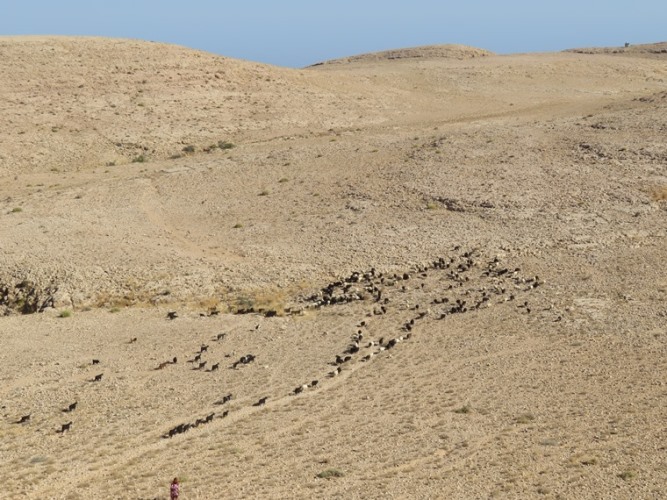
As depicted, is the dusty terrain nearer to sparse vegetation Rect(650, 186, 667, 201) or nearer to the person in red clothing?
sparse vegetation Rect(650, 186, 667, 201)

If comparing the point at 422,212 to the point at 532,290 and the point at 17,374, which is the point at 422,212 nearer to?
the point at 532,290

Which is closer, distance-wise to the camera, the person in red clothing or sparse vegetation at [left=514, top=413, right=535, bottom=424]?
the person in red clothing

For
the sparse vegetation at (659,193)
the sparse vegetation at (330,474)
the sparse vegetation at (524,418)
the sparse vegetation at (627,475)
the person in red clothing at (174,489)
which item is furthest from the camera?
the sparse vegetation at (659,193)

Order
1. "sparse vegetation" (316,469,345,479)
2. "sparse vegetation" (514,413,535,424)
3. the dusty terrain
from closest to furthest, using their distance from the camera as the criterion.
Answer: "sparse vegetation" (316,469,345,479), the dusty terrain, "sparse vegetation" (514,413,535,424)

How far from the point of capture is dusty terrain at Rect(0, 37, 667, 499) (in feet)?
56.7

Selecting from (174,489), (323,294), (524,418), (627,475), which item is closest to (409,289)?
(323,294)

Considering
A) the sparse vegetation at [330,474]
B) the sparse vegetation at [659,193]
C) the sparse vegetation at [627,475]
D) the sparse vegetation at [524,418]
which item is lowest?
the sparse vegetation at [627,475]

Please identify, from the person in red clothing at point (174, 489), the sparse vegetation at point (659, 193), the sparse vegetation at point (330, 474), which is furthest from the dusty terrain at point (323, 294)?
the person in red clothing at point (174, 489)

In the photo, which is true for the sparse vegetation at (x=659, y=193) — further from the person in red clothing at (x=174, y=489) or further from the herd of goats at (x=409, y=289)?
the person in red clothing at (x=174, y=489)

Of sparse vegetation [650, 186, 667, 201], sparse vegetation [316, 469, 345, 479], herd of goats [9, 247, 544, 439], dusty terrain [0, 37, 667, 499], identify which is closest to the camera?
sparse vegetation [316, 469, 345, 479]

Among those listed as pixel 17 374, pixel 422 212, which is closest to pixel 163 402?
pixel 17 374

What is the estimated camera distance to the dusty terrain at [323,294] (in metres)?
17.3

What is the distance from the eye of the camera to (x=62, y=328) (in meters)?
25.8

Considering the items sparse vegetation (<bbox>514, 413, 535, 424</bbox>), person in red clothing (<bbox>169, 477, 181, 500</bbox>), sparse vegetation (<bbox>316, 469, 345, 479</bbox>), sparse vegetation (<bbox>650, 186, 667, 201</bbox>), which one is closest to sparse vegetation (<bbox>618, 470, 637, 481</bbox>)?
sparse vegetation (<bbox>514, 413, 535, 424</bbox>)
